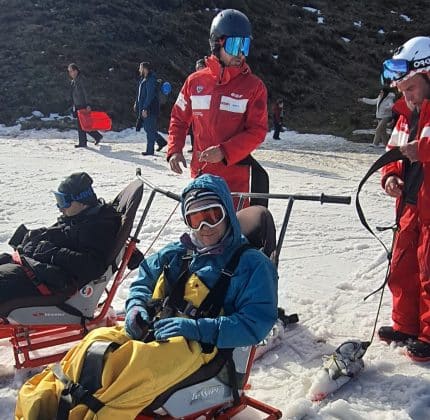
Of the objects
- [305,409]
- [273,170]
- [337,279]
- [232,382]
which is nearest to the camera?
[232,382]

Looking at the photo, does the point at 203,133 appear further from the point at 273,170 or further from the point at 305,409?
the point at 273,170

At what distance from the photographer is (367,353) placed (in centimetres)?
356

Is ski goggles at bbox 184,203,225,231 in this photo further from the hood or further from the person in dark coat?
the person in dark coat

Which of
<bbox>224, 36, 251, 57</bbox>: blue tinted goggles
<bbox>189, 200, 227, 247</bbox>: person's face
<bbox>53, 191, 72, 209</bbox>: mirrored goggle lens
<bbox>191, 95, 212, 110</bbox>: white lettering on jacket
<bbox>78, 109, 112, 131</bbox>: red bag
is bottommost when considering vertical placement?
<bbox>78, 109, 112, 131</bbox>: red bag

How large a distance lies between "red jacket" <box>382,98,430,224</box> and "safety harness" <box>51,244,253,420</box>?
1114 millimetres

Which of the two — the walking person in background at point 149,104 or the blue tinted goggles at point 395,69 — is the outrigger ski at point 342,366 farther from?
the walking person in background at point 149,104

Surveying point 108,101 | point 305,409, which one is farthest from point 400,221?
point 108,101

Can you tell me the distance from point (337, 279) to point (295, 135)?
12309mm

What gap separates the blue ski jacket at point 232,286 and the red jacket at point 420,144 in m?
1.08

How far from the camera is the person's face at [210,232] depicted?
8.89ft

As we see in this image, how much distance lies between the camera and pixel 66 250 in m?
3.59

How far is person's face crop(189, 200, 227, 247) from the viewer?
8.89 feet

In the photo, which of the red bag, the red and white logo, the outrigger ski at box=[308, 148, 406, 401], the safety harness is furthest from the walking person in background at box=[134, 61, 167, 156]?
the safety harness

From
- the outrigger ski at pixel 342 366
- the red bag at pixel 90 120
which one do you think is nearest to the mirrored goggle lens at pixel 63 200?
the outrigger ski at pixel 342 366
